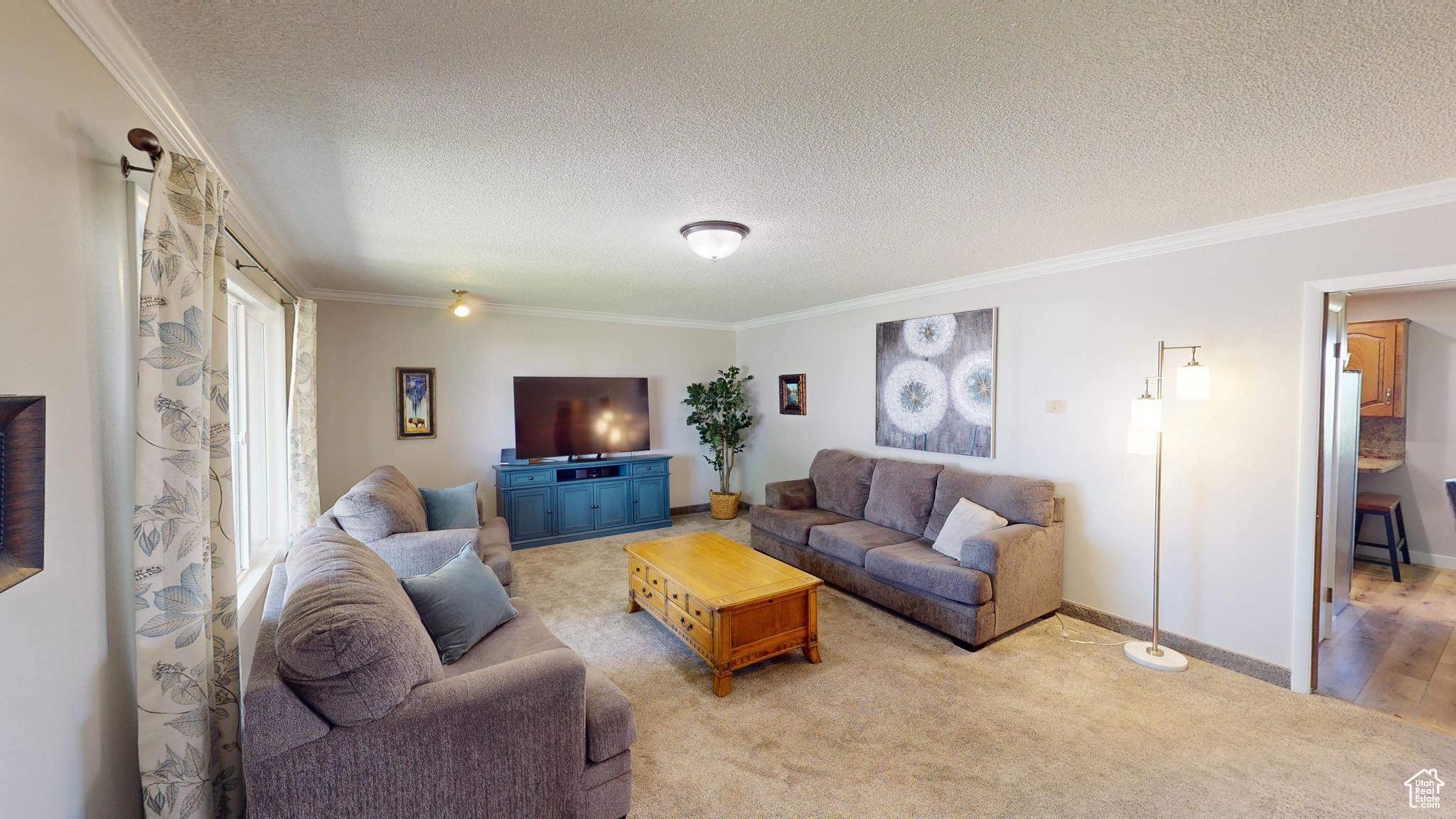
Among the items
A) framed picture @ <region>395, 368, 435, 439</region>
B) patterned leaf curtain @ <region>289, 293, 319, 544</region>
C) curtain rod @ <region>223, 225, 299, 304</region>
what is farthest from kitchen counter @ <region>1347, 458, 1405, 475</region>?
framed picture @ <region>395, 368, 435, 439</region>

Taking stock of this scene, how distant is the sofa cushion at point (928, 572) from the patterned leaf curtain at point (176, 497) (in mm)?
3271

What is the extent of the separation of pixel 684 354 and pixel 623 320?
86cm

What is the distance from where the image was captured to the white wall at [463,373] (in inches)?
195

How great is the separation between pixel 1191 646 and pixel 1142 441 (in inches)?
47.7

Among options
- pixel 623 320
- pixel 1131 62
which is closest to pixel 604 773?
pixel 1131 62

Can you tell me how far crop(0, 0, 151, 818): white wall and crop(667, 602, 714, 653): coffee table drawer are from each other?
2.06m

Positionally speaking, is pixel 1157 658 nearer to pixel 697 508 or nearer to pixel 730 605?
pixel 730 605

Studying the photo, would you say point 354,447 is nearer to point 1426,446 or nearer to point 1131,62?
point 1131,62

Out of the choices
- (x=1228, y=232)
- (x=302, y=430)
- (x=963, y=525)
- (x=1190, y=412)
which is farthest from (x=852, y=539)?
(x=302, y=430)

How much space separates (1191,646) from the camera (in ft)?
10.4

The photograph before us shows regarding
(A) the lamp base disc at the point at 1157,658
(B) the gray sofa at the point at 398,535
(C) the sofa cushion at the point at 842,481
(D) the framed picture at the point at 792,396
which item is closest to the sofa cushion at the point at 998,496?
(C) the sofa cushion at the point at 842,481

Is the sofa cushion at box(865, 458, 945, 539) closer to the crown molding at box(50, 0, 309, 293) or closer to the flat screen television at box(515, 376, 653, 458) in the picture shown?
the flat screen television at box(515, 376, 653, 458)

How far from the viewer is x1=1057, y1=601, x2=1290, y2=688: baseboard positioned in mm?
2891

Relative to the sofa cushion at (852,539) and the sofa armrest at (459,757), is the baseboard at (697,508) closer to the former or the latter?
the sofa cushion at (852,539)
